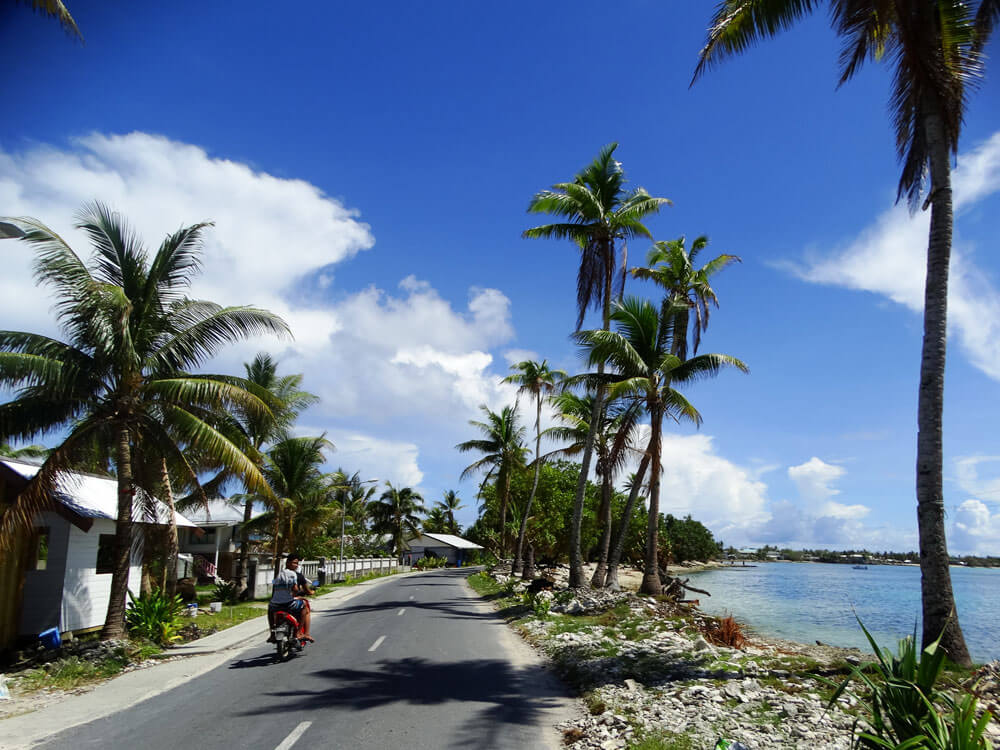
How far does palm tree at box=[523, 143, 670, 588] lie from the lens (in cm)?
2062

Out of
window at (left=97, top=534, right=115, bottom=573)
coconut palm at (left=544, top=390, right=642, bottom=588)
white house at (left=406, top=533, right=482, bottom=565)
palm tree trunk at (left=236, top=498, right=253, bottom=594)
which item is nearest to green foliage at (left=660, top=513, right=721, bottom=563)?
white house at (left=406, top=533, right=482, bottom=565)

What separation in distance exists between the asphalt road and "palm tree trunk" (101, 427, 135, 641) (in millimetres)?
2520

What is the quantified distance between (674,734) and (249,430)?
2137cm

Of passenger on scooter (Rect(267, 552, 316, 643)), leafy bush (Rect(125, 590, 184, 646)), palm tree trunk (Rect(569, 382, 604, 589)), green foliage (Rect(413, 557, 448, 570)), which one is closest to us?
passenger on scooter (Rect(267, 552, 316, 643))

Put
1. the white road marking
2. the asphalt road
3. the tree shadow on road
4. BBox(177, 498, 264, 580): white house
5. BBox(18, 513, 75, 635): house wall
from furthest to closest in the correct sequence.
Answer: BBox(177, 498, 264, 580): white house → BBox(18, 513, 75, 635): house wall → the tree shadow on road → the asphalt road → the white road marking

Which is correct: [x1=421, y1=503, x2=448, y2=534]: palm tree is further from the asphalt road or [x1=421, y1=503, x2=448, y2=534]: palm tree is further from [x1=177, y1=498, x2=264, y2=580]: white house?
the asphalt road

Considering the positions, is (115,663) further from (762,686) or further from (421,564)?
(421,564)

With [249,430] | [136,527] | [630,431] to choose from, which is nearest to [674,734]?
[630,431]

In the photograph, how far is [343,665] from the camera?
10.2m

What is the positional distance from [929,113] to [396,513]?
65.2 metres

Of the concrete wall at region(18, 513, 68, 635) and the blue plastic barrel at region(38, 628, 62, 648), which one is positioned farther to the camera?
the concrete wall at region(18, 513, 68, 635)

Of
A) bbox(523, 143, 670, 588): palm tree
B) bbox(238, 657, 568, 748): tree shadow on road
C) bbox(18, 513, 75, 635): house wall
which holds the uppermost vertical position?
bbox(523, 143, 670, 588): palm tree

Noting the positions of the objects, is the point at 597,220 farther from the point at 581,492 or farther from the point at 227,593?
the point at 227,593

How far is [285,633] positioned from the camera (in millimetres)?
10703
